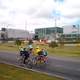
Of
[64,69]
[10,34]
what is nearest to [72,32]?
[10,34]

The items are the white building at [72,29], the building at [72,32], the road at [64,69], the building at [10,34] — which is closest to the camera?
the road at [64,69]

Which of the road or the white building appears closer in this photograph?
the road

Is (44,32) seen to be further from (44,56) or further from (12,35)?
(44,56)

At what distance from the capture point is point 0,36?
170 m

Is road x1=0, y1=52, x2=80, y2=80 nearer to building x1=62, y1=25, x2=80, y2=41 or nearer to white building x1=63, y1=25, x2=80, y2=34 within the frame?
building x1=62, y1=25, x2=80, y2=41

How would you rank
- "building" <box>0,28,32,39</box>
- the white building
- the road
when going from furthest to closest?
"building" <box>0,28,32,39</box> < the white building < the road

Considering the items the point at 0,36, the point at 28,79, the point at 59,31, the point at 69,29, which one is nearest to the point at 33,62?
the point at 28,79

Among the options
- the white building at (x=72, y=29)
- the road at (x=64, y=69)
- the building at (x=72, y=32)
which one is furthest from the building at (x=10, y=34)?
the road at (x=64, y=69)

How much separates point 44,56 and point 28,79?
847 centimetres

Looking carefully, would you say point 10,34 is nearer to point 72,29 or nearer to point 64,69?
point 72,29

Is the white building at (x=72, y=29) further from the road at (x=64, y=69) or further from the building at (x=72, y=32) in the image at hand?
the road at (x=64, y=69)

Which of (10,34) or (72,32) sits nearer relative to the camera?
(72,32)

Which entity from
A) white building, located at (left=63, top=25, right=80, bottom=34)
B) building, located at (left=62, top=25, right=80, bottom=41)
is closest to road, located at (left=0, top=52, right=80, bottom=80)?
building, located at (left=62, top=25, right=80, bottom=41)

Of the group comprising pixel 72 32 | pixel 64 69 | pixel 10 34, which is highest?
pixel 72 32
